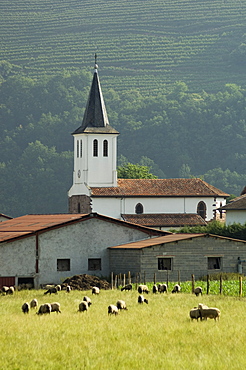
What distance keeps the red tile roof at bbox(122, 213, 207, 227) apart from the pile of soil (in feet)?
123

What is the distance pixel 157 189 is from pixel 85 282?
4447 cm

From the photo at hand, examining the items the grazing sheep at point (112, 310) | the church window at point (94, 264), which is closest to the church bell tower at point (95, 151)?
the church window at point (94, 264)

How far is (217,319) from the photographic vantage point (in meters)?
32.0

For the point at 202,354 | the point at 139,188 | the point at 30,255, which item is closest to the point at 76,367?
the point at 202,354

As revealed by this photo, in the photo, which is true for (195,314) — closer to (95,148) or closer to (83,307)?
(83,307)

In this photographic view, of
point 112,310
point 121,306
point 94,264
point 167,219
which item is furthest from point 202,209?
point 112,310

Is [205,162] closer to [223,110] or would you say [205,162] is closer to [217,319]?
[223,110]

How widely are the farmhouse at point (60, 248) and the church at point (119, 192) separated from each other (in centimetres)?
3272

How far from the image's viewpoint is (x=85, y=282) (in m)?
52.2

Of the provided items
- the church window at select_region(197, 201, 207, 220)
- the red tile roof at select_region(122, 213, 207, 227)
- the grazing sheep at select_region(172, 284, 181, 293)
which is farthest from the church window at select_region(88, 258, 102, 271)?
the church window at select_region(197, 201, 207, 220)

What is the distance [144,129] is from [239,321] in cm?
16291

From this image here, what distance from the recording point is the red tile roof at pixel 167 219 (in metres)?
91.6

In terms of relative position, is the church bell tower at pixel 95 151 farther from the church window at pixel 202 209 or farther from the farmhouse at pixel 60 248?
the farmhouse at pixel 60 248

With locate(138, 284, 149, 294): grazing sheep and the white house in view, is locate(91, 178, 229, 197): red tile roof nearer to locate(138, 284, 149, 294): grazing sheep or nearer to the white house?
the white house
